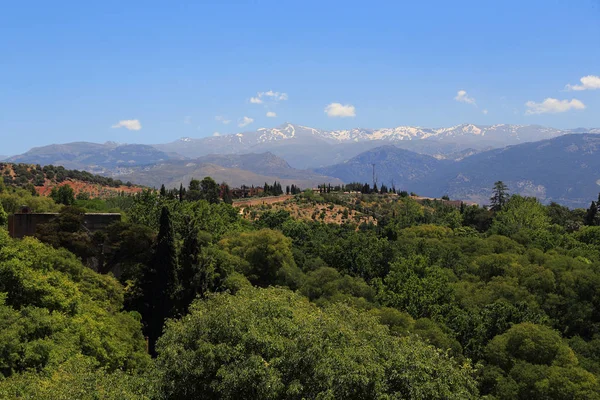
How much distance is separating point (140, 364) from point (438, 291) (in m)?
30.2

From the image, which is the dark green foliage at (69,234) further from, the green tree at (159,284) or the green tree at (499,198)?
the green tree at (499,198)

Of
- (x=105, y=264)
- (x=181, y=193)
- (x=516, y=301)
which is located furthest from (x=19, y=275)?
(x=181, y=193)

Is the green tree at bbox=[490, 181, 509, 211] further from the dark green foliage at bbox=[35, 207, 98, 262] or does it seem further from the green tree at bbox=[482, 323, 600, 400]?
the dark green foliage at bbox=[35, 207, 98, 262]

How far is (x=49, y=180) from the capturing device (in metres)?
138

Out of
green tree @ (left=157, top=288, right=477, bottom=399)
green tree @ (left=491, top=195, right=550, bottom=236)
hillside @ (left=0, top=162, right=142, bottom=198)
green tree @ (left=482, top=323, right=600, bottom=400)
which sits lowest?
green tree @ (left=482, top=323, right=600, bottom=400)

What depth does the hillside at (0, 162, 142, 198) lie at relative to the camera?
127188 mm

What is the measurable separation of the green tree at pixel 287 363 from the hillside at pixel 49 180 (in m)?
110

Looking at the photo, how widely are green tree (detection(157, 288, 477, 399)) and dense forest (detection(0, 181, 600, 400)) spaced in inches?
2.8

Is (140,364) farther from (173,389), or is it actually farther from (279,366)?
(279,366)

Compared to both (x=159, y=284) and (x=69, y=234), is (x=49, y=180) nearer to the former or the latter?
(x=69, y=234)

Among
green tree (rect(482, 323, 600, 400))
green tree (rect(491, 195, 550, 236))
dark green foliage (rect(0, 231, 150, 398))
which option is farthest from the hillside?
green tree (rect(482, 323, 600, 400))

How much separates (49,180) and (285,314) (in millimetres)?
133088

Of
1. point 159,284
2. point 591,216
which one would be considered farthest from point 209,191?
point 591,216

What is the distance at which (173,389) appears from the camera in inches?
794
